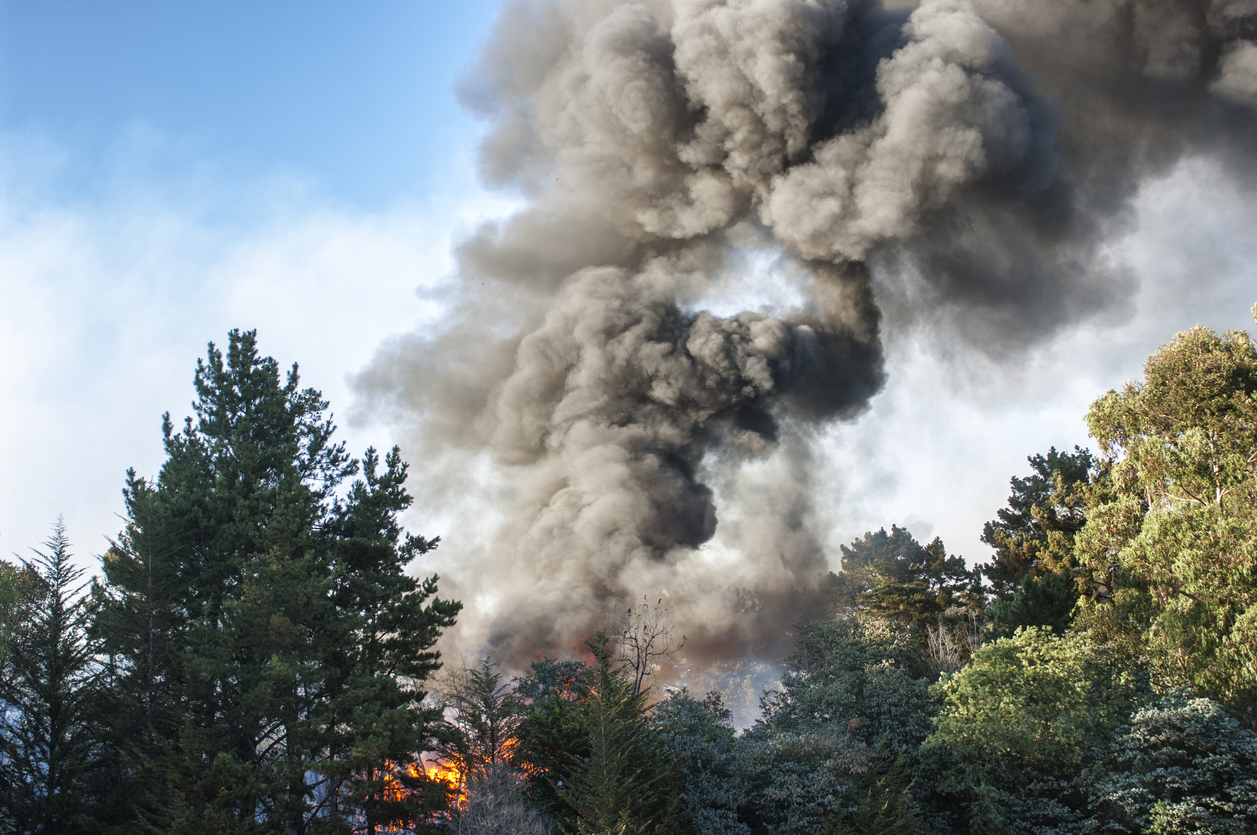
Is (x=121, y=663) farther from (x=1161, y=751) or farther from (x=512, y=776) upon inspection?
(x=1161, y=751)

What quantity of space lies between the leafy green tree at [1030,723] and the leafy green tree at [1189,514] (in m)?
1.67

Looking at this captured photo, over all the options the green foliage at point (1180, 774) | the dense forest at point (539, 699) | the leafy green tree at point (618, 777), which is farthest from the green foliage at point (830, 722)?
the green foliage at point (1180, 774)

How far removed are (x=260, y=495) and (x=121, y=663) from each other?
527cm

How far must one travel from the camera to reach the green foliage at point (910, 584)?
1352 inches

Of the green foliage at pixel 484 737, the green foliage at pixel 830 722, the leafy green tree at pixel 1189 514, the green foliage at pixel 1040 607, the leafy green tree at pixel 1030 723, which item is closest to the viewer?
the leafy green tree at pixel 1189 514

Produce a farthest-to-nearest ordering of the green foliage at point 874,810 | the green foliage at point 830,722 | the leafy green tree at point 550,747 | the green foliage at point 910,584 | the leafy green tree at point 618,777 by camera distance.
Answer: the green foliage at point 910,584
the leafy green tree at point 550,747
the green foliage at point 830,722
the green foliage at point 874,810
the leafy green tree at point 618,777

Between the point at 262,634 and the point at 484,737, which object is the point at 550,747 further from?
the point at 262,634

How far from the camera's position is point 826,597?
4569 centimetres

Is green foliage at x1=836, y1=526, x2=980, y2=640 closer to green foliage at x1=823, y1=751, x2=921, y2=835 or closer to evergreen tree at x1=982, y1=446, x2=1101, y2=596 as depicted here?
evergreen tree at x1=982, y1=446, x2=1101, y2=596

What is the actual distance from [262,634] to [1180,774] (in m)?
21.3

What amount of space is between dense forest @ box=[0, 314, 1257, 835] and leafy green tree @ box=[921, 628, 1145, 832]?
3.4 inches

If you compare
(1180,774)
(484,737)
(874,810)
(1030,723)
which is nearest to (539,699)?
(484,737)

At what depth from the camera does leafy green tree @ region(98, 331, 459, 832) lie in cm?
1619

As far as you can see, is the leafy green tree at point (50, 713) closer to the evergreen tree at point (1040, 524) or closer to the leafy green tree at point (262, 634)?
the leafy green tree at point (262, 634)
